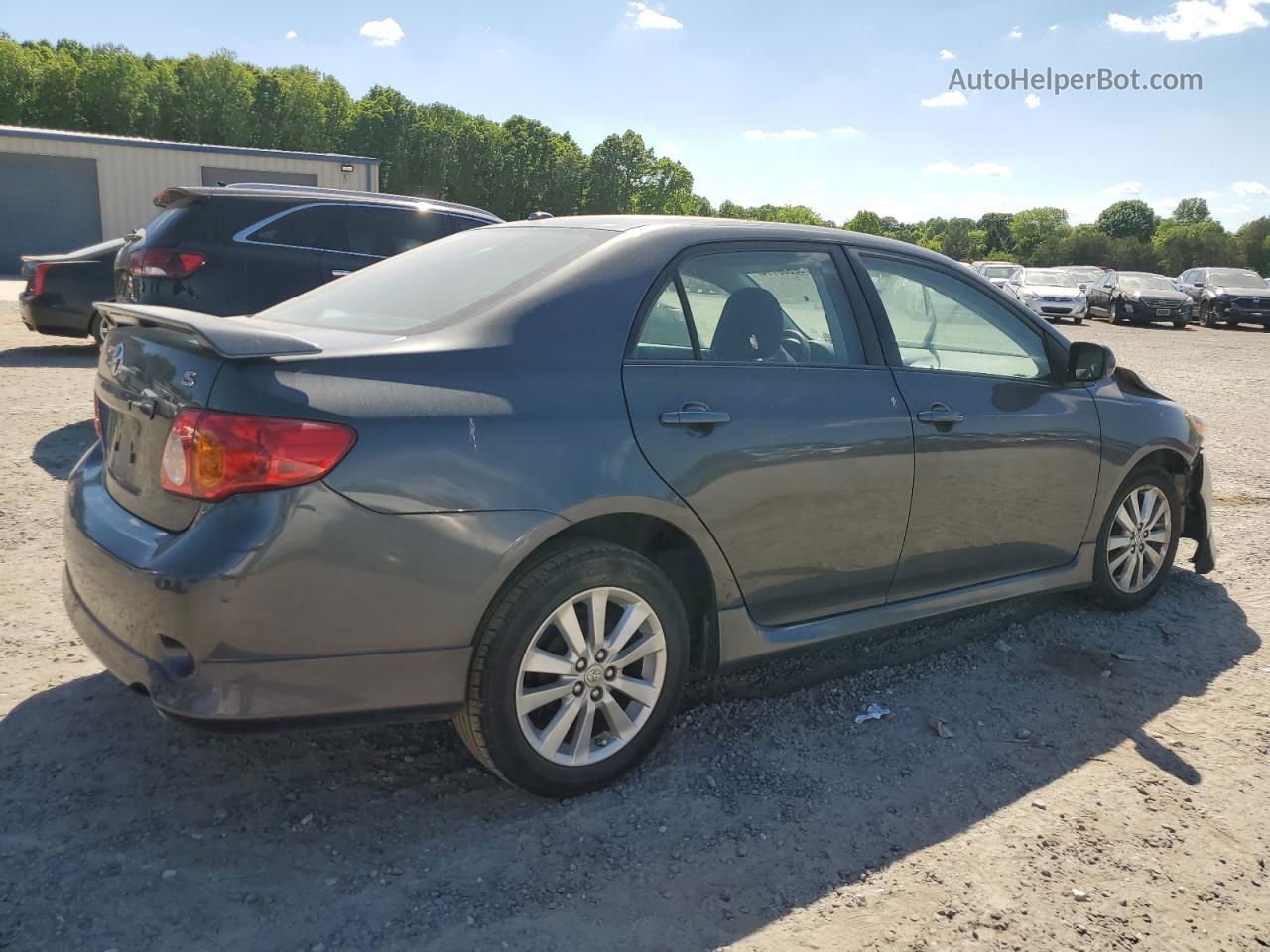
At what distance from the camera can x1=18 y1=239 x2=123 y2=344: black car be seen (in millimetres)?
9859

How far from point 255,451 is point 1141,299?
2976cm

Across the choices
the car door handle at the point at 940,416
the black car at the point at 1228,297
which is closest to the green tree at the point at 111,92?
the black car at the point at 1228,297

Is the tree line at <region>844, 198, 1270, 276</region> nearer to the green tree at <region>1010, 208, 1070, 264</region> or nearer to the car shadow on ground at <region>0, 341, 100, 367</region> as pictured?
the green tree at <region>1010, 208, 1070, 264</region>

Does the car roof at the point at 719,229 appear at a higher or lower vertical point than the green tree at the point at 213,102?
lower

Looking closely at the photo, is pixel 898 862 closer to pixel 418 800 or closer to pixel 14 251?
pixel 418 800

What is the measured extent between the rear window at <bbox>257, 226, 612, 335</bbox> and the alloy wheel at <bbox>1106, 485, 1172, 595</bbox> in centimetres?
279

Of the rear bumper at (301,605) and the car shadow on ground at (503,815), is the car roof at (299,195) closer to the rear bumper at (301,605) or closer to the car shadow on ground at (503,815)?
the car shadow on ground at (503,815)

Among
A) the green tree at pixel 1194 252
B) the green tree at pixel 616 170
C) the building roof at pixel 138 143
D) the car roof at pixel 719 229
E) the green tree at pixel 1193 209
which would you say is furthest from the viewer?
the green tree at pixel 1193 209

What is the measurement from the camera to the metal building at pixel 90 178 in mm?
29094

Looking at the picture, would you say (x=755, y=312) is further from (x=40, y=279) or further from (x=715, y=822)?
(x=40, y=279)

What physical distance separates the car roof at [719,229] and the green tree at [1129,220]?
395 ft

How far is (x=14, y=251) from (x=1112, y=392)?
32.4m

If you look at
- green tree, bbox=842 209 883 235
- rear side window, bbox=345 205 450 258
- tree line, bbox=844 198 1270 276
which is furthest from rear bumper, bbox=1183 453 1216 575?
green tree, bbox=842 209 883 235

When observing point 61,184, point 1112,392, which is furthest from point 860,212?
point 1112,392
